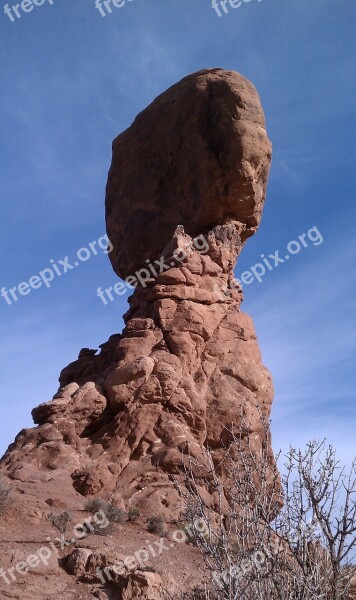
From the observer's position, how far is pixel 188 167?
22844mm

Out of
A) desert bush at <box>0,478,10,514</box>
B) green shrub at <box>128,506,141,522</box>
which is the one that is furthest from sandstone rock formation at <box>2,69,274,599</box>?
desert bush at <box>0,478,10,514</box>

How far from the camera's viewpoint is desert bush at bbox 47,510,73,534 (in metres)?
12.3

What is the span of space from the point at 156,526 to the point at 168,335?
6.31 meters

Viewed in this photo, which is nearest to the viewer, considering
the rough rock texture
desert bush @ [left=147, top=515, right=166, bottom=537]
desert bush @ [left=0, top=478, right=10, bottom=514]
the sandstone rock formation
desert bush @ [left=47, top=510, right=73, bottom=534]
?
desert bush @ [left=47, top=510, right=73, bottom=534]

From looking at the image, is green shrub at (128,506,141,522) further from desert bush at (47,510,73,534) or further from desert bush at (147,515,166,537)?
desert bush at (47,510,73,534)

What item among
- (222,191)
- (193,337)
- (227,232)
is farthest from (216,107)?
(193,337)

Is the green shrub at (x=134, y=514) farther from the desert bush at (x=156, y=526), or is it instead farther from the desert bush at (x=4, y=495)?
the desert bush at (x=4, y=495)

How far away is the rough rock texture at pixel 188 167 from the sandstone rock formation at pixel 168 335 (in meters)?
0.05

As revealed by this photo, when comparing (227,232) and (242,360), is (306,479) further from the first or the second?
(227,232)

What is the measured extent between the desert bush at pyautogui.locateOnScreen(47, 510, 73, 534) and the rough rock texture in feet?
39.3

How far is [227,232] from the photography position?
840 inches

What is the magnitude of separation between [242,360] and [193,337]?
1827 mm

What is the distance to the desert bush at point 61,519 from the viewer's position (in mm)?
12267

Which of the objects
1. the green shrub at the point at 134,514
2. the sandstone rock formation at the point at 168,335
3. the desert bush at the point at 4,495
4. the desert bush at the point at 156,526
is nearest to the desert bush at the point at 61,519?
the sandstone rock formation at the point at 168,335
